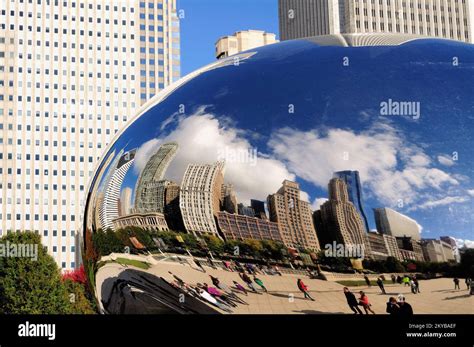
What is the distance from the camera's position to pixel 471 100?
812 centimetres

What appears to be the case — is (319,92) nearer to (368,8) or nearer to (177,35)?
(368,8)

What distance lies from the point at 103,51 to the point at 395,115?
124 meters

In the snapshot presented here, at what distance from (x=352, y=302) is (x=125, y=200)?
2.86 m

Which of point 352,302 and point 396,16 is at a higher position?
point 396,16

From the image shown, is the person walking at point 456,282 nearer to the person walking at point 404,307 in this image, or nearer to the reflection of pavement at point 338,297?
the reflection of pavement at point 338,297

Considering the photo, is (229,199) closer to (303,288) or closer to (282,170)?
(282,170)

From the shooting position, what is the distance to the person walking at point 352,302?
25.4 ft

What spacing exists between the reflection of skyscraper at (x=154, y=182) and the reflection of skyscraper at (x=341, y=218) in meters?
1.84

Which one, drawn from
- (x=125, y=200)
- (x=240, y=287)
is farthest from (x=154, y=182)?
(x=240, y=287)

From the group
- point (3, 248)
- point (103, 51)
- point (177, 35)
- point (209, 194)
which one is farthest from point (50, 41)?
point (209, 194)

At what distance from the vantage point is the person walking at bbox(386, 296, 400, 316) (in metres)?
7.75

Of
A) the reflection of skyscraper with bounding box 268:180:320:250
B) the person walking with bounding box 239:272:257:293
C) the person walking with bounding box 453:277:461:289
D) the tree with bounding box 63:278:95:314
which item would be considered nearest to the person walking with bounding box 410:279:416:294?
the person walking with bounding box 453:277:461:289

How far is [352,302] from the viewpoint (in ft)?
25.5

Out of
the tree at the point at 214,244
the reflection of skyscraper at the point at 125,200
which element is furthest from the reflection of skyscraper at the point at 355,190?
the reflection of skyscraper at the point at 125,200
